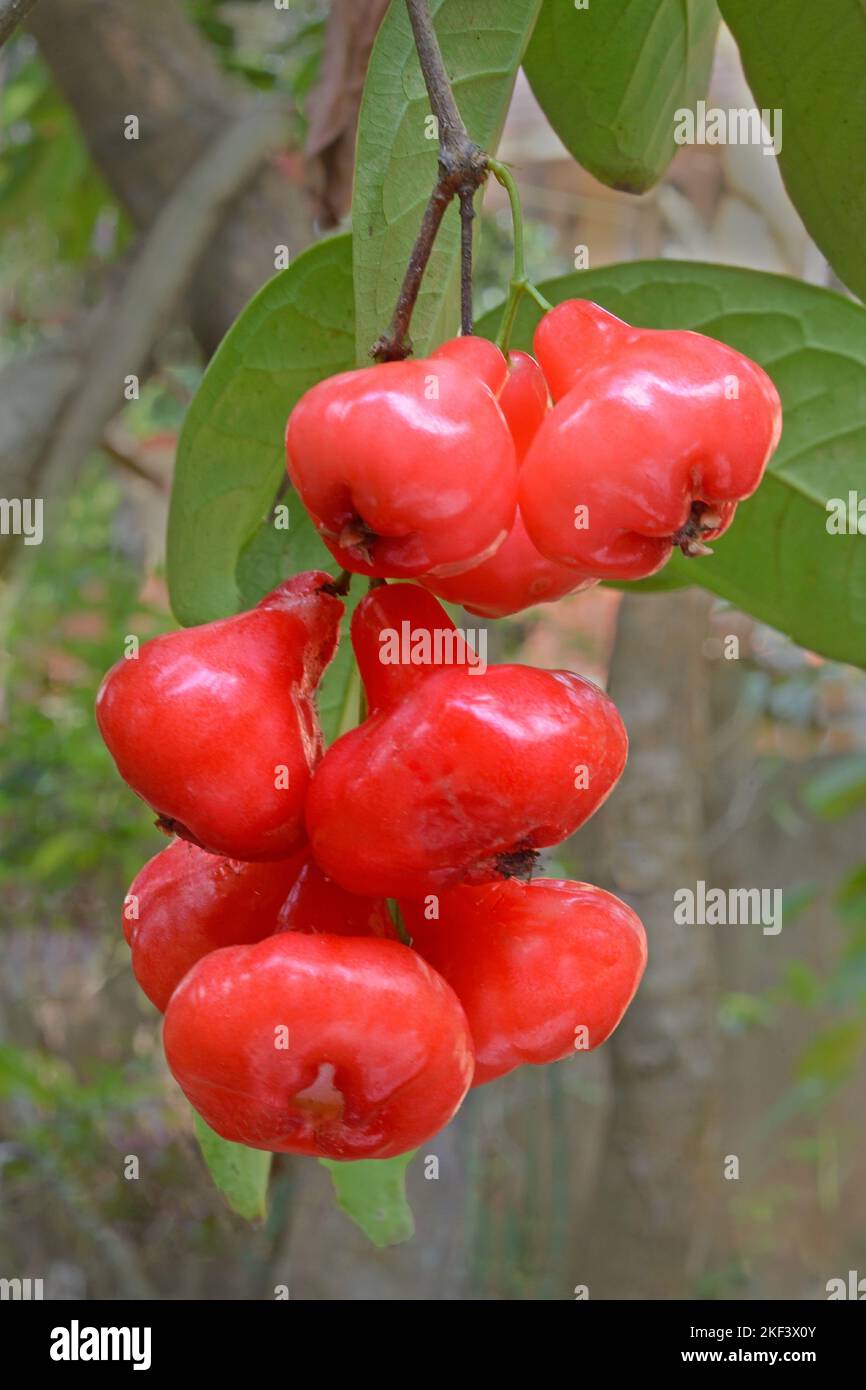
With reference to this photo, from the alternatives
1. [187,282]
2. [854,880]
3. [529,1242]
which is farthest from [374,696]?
[529,1242]

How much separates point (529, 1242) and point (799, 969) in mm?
703

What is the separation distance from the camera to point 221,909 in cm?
58

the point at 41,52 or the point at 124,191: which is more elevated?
the point at 41,52

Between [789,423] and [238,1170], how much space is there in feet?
1.61

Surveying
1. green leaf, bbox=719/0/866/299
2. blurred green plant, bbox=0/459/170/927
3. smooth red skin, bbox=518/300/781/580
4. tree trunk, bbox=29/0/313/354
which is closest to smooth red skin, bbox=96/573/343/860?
smooth red skin, bbox=518/300/781/580

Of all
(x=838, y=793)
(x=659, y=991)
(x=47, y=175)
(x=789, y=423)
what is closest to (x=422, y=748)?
(x=789, y=423)

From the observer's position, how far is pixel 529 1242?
2547mm

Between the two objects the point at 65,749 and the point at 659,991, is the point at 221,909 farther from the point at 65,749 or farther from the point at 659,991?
the point at 65,749

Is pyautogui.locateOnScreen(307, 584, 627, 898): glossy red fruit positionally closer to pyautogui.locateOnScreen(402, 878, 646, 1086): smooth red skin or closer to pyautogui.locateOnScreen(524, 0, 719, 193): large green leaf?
pyautogui.locateOnScreen(402, 878, 646, 1086): smooth red skin

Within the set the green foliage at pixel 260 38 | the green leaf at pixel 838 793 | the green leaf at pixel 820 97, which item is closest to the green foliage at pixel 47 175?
the green foliage at pixel 260 38

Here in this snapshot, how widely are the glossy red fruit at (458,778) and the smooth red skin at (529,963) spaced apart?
0.04 m

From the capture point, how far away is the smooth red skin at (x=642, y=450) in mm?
485
